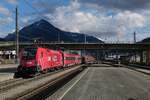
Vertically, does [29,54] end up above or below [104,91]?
above

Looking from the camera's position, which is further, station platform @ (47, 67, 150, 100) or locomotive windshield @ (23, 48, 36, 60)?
locomotive windshield @ (23, 48, 36, 60)

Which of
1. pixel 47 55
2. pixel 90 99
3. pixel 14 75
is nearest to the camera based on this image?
pixel 90 99

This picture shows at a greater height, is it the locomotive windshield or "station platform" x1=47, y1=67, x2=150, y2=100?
the locomotive windshield

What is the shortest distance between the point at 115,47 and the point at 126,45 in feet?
12.9

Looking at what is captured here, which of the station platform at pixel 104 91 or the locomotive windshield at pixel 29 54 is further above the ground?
the locomotive windshield at pixel 29 54

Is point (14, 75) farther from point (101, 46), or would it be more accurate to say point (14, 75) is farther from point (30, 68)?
point (101, 46)

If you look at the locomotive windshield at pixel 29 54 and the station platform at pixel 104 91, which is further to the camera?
the locomotive windshield at pixel 29 54

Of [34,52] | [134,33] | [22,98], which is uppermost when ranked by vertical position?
[134,33]

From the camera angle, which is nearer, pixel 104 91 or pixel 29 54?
pixel 104 91

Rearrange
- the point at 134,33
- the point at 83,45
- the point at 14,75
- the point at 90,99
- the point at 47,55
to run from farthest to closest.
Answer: the point at 134,33 < the point at 83,45 < the point at 47,55 < the point at 14,75 < the point at 90,99

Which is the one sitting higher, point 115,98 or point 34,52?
point 34,52

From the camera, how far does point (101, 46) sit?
12050cm

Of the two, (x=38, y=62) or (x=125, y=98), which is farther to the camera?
(x=38, y=62)

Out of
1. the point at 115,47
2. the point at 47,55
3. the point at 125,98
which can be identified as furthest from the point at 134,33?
the point at 125,98
